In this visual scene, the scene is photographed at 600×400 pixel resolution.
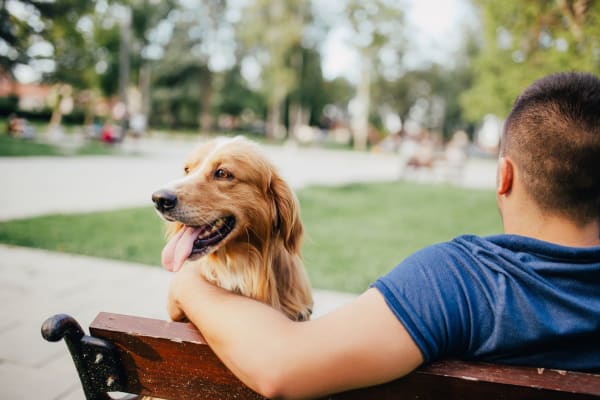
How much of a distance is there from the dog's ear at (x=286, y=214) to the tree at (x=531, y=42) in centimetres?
1377

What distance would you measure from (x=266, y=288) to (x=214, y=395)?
1.10 metres

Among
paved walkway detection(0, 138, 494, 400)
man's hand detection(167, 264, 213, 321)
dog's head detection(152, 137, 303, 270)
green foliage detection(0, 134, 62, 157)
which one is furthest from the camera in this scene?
green foliage detection(0, 134, 62, 157)

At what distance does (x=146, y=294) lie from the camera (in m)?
5.18

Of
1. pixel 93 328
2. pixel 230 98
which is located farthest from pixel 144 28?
pixel 93 328

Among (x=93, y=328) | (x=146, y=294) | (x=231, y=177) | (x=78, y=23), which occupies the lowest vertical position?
(x=146, y=294)

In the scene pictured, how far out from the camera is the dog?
240 cm

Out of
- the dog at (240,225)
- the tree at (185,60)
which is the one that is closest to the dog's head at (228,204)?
the dog at (240,225)

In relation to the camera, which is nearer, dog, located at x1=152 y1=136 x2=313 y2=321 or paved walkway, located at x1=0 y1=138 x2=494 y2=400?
dog, located at x1=152 y1=136 x2=313 y2=321

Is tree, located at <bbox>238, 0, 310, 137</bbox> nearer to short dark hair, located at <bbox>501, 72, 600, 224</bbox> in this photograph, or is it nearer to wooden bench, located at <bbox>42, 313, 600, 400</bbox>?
short dark hair, located at <bbox>501, 72, 600, 224</bbox>

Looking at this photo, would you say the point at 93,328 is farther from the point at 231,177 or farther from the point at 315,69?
the point at 315,69

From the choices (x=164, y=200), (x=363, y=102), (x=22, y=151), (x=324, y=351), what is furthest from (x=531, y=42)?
(x=363, y=102)

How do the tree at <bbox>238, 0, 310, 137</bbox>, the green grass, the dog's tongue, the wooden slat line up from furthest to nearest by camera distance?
the tree at <bbox>238, 0, 310, 137</bbox>
the green grass
the dog's tongue
the wooden slat

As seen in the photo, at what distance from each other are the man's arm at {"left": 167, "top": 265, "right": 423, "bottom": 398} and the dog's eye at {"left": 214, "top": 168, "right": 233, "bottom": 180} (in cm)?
149

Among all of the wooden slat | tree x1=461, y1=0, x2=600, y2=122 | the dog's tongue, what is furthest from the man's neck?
tree x1=461, y1=0, x2=600, y2=122
